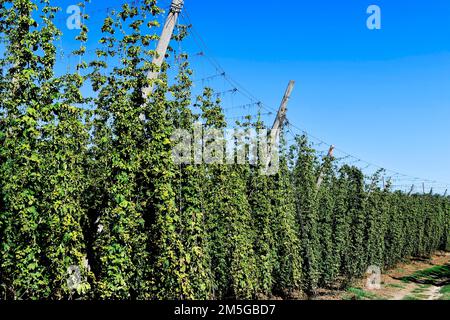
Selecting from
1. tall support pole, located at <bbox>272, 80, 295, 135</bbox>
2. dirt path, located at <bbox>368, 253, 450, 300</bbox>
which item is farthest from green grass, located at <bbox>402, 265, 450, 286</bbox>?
tall support pole, located at <bbox>272, 80, 295, 135</bbox>

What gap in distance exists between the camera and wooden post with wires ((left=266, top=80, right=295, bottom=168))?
557 inches

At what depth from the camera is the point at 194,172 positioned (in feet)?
29.2

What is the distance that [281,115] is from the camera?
576 inches

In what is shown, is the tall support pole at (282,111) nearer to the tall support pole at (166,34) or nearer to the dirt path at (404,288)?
the tall support pole at (166,34)

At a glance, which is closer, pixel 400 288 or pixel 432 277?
pixel 400 288

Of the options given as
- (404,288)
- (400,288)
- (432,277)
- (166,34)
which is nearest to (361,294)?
(400,288)

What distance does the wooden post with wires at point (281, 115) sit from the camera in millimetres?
14160

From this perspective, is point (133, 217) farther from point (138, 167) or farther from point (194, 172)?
point (194, 172)

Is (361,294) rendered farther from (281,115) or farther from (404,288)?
(281,115)

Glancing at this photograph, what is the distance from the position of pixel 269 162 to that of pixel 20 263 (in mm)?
8805

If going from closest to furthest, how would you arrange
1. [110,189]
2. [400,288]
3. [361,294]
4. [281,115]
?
[110,189], [281,115], [361,294], [400,288]

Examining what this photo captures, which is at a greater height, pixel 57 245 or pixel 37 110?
pixel 37 110

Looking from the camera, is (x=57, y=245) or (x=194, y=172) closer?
(x=57, y=245)
